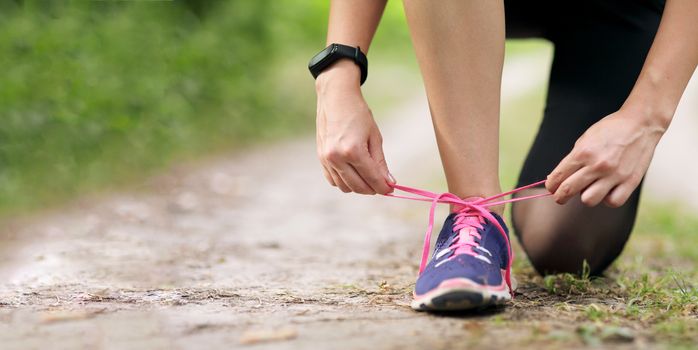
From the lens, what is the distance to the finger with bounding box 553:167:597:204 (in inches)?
54.2

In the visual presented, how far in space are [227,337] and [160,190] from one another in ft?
8.07

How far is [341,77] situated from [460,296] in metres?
0.52

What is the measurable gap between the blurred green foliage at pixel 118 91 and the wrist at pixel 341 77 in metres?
1.85

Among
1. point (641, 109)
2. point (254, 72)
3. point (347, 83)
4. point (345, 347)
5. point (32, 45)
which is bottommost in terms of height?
point (345, 347)

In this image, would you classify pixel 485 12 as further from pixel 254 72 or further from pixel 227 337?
pixel 254 72

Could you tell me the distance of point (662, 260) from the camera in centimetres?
230

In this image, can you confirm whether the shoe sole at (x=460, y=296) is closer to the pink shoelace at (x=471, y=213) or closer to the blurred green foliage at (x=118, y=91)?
the pink shoelace at (x=471, y=213)

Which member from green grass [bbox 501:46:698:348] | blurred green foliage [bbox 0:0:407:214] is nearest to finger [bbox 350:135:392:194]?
green grass [bbox 501:46:698:348]

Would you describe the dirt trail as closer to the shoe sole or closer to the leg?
the shoe sole

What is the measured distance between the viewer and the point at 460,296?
133 cm

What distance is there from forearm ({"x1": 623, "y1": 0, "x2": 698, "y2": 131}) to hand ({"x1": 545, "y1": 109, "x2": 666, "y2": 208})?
0.05 metres

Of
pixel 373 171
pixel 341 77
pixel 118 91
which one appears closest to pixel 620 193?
pixel 373 171

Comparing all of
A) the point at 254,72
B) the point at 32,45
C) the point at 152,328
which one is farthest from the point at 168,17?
the point at 152,328

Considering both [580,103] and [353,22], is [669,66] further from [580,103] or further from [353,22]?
[353,22]
